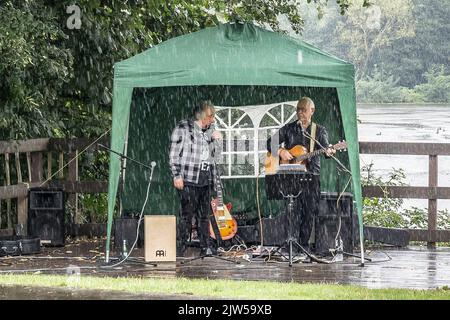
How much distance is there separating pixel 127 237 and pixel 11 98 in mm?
2205

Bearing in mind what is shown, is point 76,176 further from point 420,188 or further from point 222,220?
point 420,188

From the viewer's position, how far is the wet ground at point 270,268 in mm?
12078

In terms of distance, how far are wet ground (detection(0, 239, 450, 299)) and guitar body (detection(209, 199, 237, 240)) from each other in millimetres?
396

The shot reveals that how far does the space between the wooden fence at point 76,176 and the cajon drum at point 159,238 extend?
254 cm

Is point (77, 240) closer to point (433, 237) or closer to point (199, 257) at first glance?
point (199, 257)

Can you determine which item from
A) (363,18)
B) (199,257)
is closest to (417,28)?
(363,18)

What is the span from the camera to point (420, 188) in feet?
50.8

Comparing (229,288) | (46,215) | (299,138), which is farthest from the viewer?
(46,215)

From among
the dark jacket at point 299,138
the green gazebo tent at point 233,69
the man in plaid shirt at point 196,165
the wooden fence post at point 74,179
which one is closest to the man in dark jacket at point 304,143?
the dark jacket at point 299,138

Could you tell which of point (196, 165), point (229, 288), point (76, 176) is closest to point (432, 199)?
point (196, 165)

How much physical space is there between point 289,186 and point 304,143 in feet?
1.72

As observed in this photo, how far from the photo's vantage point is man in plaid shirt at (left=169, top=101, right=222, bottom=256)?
13.7 metres

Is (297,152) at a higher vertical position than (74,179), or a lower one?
higher

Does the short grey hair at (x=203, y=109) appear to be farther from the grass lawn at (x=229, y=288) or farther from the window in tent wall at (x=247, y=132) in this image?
the grass lawn at (x=229, y=288)
